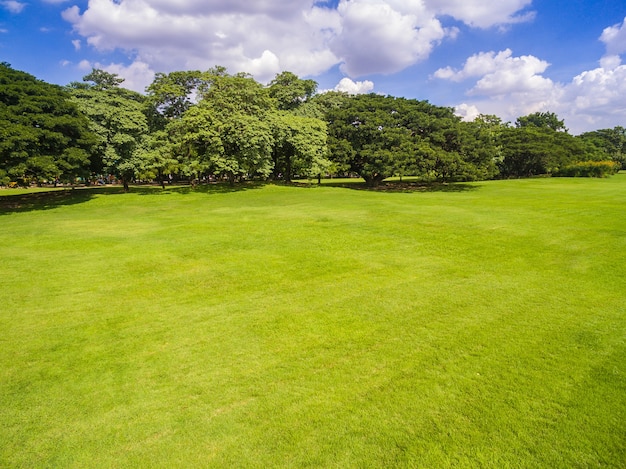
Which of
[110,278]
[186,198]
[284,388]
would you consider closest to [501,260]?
[284,388]

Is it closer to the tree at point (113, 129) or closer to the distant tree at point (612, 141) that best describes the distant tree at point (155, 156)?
the tree at point (113, 129)

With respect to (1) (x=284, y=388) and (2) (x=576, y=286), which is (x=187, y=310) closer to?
(1) (x=284, y=388)

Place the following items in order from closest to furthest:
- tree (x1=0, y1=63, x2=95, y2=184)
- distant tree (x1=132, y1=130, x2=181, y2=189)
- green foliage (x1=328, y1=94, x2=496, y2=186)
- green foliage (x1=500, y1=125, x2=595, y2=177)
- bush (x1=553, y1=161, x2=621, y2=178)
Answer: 1. tree (x1=0, y1=63, x2=95, y2=184)
2. distant tree (x1=132, y1=130, x2=181, y2=189)
3. green foliage (x1=328, y1=94, x2=496, y2=186)
4. bush (x1=553, y1=161, x2=621, y2=178)
5. green foliage (x1=500, y1=125, x2=595, y2=177)

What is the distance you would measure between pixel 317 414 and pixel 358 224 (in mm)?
12300

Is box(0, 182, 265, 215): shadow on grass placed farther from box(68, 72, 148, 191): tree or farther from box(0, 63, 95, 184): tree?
box(68, 72, 148, 191): tree

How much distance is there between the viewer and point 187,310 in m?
7.59

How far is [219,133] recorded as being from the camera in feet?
107

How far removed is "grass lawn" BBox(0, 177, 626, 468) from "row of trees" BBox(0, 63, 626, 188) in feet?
55.1

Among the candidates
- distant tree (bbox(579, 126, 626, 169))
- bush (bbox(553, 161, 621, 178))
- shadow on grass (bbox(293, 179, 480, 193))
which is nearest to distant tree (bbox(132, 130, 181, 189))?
shadow on grass (bbox(293, 179, 480, 193))

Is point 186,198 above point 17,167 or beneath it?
beneath

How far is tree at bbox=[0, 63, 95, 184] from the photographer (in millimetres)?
21875

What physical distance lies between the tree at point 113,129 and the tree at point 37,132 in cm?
251

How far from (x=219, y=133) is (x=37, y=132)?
1386 centimetres

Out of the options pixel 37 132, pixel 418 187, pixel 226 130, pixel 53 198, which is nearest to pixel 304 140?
pixel 226 130
